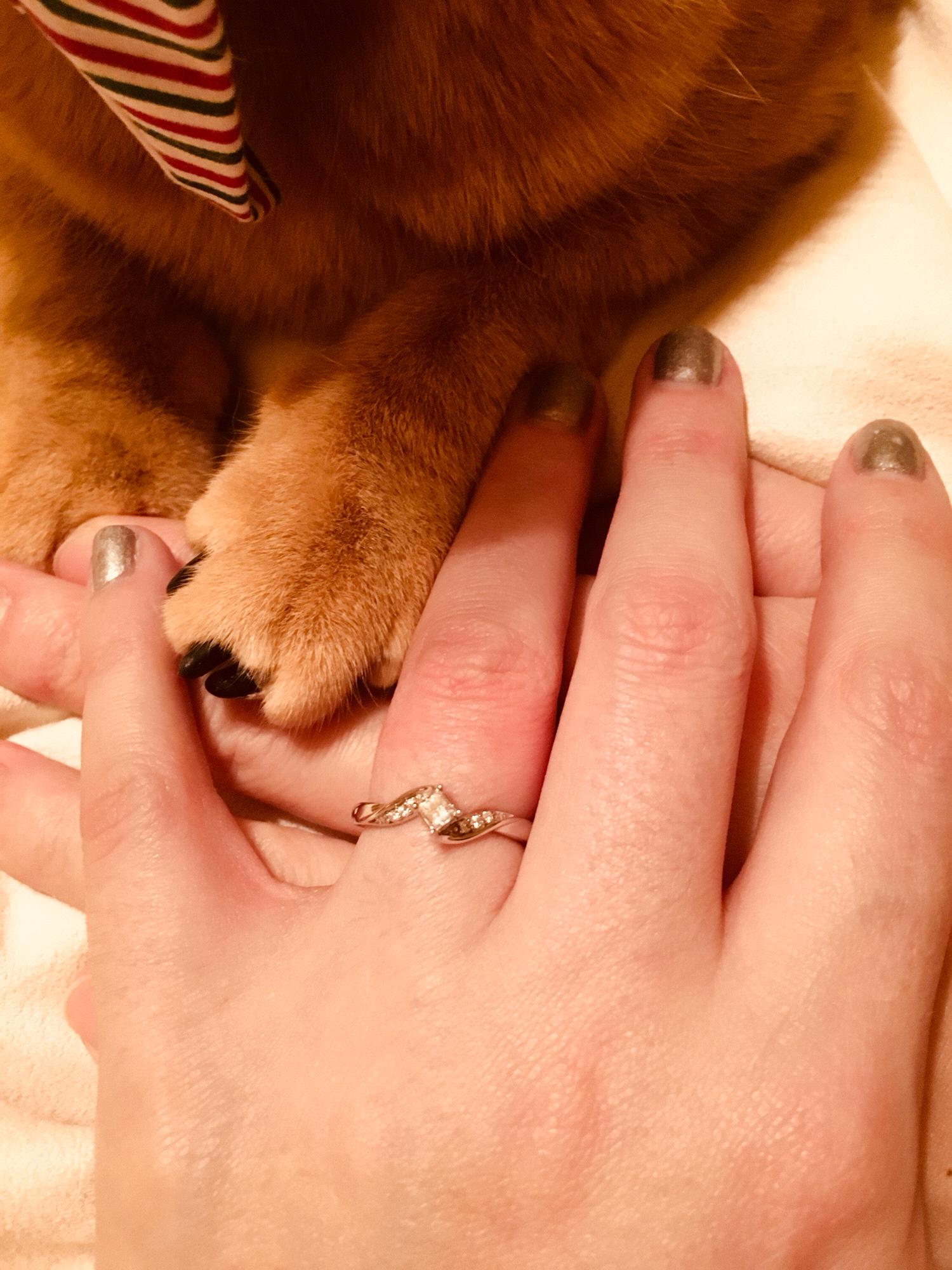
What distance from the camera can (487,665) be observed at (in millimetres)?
544

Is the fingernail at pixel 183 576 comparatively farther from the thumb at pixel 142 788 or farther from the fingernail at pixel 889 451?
the fingernail at pixel 889 451

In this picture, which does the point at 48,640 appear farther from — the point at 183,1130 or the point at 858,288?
the point at 858,288

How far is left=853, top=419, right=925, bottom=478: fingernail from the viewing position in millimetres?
602

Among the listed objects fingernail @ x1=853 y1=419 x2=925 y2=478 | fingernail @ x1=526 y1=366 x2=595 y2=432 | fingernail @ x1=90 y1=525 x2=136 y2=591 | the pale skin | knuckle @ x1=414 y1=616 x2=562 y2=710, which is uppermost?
fingernail @ x1=526 y1=366 x2=595 y2=432

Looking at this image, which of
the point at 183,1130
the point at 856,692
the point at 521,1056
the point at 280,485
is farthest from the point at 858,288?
the point at 183,1130

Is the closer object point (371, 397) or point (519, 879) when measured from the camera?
point (519, 879)

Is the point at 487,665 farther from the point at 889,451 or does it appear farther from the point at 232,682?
the point at 889,451

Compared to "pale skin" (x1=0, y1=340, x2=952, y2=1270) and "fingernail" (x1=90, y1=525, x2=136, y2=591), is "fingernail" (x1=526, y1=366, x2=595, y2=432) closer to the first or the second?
Answer: "pale skin" (x1=0, y1=340, x2=952, y2=1270)

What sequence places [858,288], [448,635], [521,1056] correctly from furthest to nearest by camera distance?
1. [858,288]
2. [448,635]
3. [521,1056]

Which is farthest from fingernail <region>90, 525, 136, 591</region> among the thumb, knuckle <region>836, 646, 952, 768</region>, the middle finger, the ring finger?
knuckle <region>836, 646, 952, 768</region>

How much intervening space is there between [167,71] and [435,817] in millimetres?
372

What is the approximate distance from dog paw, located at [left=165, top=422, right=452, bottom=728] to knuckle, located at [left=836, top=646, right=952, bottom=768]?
27 cm

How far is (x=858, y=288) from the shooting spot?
0.67 meters

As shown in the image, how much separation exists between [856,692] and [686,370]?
258mm
